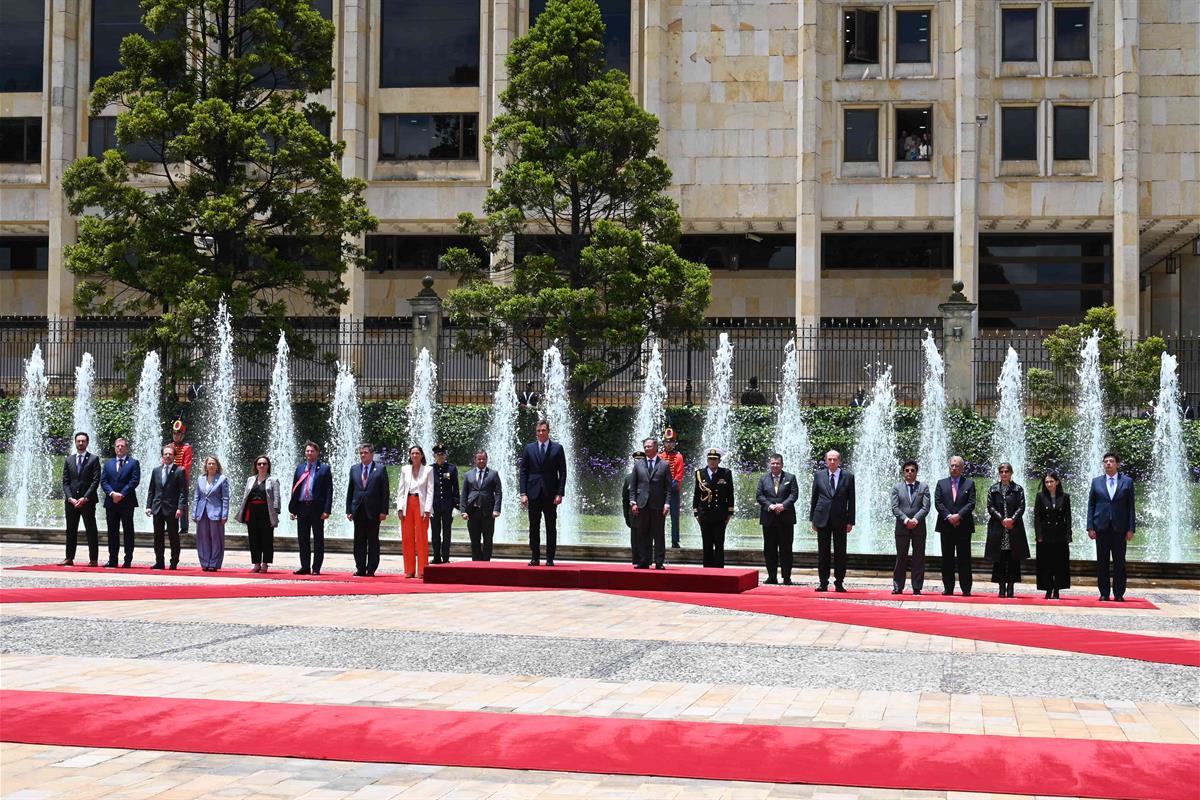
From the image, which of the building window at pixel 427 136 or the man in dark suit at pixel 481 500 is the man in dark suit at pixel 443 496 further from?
the building window at pixel 427 136

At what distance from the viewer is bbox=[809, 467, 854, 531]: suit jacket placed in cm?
1647

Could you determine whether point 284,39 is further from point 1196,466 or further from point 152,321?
point 1196,466

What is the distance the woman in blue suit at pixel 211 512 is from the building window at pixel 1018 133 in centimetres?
3075

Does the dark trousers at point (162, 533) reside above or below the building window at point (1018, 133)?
below

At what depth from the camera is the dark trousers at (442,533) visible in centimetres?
1806

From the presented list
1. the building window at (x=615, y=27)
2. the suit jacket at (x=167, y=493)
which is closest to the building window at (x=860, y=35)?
the building window at (x=615, y=27)

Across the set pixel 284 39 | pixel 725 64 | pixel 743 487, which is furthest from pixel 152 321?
pixel 725 64

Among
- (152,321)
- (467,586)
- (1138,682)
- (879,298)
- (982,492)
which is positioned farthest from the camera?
(879,298)

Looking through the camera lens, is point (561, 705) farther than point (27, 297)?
No

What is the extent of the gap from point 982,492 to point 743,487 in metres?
4.53

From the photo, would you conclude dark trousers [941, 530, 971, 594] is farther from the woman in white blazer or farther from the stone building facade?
the stone building facade

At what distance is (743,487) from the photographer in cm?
2922

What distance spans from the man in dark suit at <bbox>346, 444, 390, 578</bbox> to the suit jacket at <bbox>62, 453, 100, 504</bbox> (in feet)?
9.81

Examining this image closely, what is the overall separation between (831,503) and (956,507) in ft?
4.68
